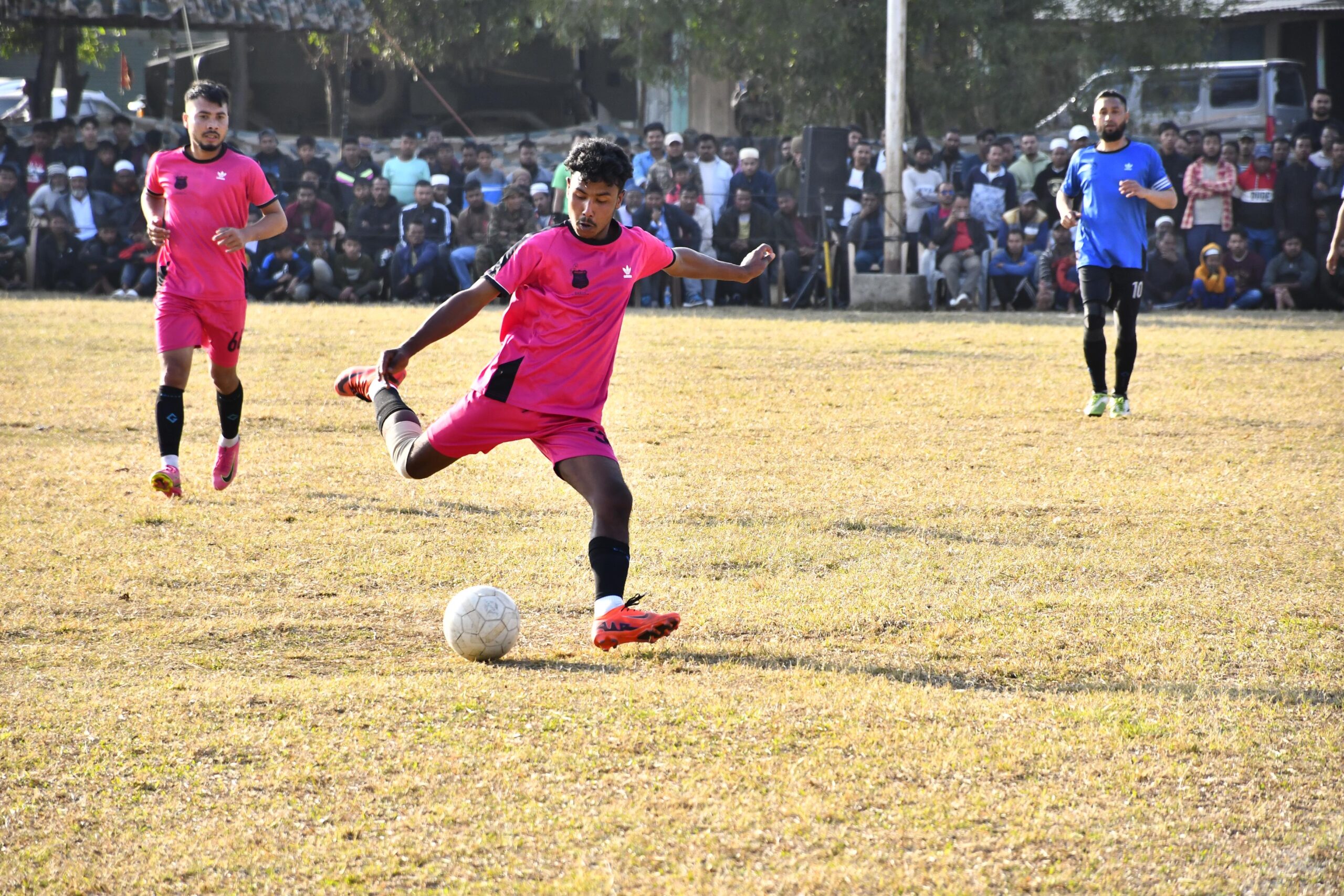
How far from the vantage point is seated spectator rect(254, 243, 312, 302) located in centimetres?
1981

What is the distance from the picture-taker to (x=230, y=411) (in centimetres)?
762

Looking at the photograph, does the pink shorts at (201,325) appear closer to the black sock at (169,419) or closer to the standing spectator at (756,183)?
the black sock at (169,419)

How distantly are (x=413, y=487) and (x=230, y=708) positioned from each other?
3536mm

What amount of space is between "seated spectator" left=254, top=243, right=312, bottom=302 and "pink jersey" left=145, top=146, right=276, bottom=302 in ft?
41.0

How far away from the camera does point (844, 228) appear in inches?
792

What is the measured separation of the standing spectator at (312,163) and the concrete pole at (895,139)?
761 centimetres

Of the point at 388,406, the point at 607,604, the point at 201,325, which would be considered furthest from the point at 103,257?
the point at 607,604

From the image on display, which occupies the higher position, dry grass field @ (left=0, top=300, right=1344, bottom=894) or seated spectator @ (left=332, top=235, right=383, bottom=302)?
seated spectator @ (left=332, top=235, right=383, bottom=302)

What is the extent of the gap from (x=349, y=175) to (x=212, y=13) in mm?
4841

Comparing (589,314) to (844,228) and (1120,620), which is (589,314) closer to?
(1120,620)

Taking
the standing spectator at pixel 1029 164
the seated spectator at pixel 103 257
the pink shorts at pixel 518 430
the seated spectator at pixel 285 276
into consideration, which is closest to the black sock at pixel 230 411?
the pink shorts at pixel 518 430

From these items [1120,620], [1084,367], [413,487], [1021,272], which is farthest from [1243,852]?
[1021,272]

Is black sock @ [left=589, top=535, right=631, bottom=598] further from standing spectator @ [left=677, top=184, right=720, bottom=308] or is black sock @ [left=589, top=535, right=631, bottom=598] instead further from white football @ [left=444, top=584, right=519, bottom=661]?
standing spectator @ [left=677, top=184, right=720, bottom=308]

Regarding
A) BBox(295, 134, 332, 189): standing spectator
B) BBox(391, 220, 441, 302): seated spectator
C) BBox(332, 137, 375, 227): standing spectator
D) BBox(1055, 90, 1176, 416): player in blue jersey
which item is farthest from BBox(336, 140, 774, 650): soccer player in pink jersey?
BBox(295, 134, 332, 189): standing spectator
